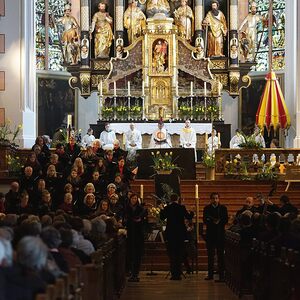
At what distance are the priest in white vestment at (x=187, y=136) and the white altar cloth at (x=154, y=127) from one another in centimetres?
127

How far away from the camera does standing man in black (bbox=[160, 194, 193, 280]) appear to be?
19.5 m

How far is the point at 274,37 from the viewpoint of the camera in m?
39.3

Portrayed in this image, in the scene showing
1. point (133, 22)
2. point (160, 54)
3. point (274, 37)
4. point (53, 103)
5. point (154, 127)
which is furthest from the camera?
point (274, 37)

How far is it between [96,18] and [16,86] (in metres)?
4.57

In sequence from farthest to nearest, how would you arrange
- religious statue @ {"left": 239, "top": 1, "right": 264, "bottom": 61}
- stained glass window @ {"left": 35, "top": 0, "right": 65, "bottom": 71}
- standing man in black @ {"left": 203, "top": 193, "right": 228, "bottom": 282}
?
stained glass window @ {"left": 35, "top": 0, "right": 65, "bottom": 71} → religious statue @ {"left": 239, "top": 1, "right": 264, "bottom": 61} → standing man in black @ {"left": 203, "top": 193, "right": 228, "bottom": 282}

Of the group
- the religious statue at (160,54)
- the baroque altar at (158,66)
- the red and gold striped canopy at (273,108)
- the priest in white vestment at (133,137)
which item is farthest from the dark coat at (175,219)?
the religious statue at (160,54)

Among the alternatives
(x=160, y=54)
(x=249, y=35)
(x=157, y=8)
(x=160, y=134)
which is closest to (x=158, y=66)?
(x=160, y=54)

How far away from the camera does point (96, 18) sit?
36.9 metres

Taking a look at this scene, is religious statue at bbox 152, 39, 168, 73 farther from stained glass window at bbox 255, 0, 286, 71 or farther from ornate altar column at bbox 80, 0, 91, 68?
stained glass window at bbox 255, 0, 286, 71

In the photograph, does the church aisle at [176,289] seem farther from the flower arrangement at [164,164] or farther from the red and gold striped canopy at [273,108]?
the red and gold striped canopy at [273,108]

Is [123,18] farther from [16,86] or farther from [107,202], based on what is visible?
[107,202]

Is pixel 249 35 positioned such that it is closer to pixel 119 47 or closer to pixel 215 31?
pixel 215 31

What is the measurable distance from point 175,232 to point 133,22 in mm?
18363

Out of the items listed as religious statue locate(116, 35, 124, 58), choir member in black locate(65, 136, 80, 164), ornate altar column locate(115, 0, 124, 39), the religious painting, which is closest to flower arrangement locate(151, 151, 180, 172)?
choir member in black locate(65, 136, 80, 164)
